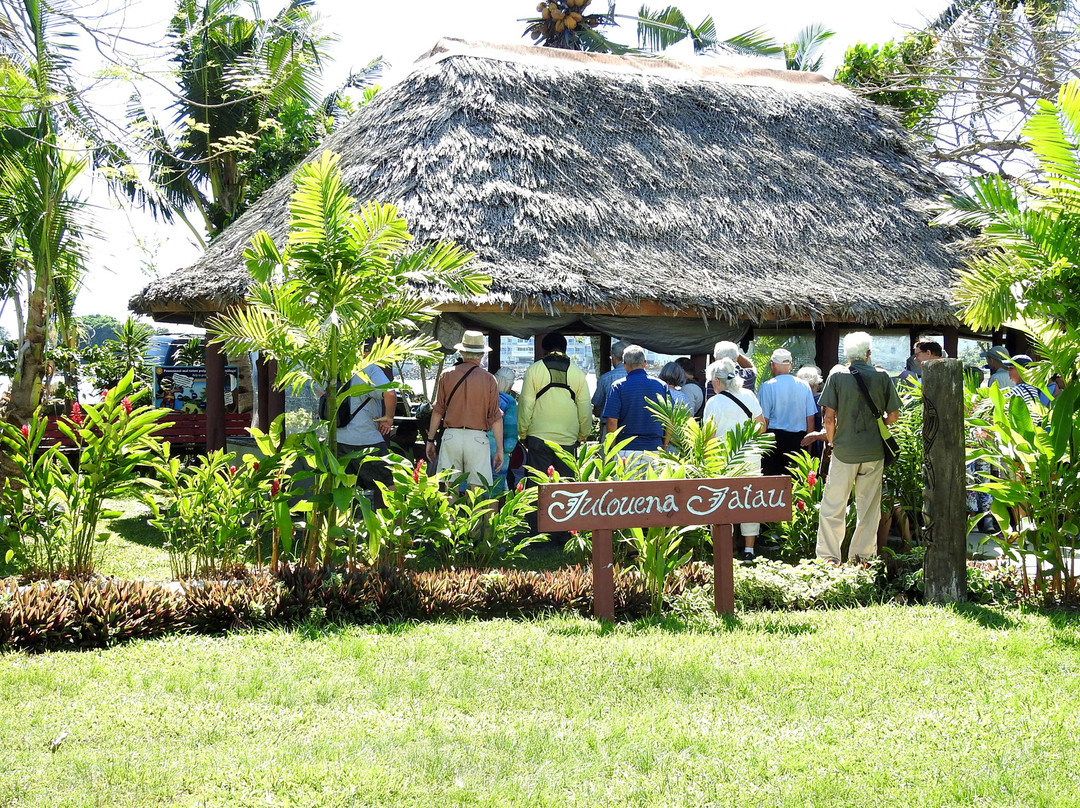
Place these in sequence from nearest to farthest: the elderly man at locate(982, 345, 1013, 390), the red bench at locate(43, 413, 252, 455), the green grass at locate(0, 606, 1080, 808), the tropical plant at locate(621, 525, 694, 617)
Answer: the green grass at locate(0, 606, 1080, 808) < the tropical plant at locate(621, 525, 694, 617) < the elderly man at locate(982, 345, 1013, 390) < the red bench at locate(43, 413, 252, 455)

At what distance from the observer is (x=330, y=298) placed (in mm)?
6129

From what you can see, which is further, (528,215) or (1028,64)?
(1028,64)

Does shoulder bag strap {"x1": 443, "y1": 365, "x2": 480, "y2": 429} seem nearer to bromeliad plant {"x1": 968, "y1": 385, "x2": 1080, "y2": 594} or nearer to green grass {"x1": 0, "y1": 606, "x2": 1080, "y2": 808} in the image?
green grass {"x1": 0, "y1": 606, "x2": 1080, "y2": 808}

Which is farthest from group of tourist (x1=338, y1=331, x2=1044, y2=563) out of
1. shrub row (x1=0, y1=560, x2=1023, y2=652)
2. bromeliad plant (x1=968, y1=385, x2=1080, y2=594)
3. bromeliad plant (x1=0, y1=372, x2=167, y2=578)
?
bromeliad plant (x1=0, y1=372, x2=167, y2=578)

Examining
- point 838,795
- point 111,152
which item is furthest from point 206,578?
point 838,795

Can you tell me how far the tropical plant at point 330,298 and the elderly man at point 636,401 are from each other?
1909mm

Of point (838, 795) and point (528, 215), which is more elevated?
point (528, 215)

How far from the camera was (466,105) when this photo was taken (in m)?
11.0

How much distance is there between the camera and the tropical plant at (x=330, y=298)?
19.5ft

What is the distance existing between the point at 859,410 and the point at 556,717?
3.67 meters

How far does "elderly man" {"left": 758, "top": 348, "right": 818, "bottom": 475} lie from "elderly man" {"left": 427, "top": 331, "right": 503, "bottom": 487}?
228cm

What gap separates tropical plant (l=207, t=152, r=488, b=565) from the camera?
5.95 meters

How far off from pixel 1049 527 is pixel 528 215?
228 inches

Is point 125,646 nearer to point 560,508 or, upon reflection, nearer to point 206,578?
point 206,578
